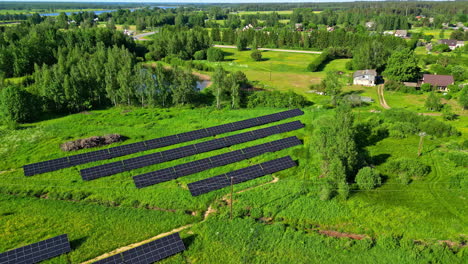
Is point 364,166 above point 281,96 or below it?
below

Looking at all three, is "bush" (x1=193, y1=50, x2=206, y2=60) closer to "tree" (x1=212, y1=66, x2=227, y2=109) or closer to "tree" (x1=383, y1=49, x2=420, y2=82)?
"tree" (x1=212, y1=66, x2=227, y2=109)

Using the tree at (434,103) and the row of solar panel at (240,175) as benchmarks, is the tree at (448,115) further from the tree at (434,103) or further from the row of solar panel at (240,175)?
the row of solar panel at (240,175)

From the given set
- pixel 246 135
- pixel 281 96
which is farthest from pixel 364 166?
pixel 281 96

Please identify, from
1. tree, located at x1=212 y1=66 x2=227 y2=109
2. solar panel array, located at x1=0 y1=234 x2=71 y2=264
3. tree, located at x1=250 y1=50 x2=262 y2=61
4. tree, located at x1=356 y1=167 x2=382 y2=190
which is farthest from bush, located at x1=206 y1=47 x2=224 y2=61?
solar panel array, located at x1=0 y1=234 x2=71 y2=264

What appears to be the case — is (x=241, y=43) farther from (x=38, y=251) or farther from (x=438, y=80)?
(x=38, y=251)

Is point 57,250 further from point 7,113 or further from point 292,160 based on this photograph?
point 7,113
